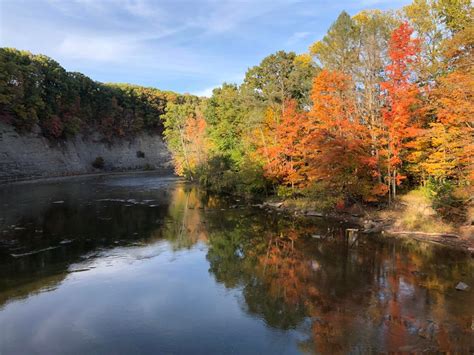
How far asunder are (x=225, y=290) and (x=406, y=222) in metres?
12.7

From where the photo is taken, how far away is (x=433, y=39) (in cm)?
2838

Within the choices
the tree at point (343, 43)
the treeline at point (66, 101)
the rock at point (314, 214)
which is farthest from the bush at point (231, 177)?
the treeline at point (66, 101)

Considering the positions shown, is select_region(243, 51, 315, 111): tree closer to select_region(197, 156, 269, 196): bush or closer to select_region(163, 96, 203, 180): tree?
select_region(197, 156, 269, 196): bush

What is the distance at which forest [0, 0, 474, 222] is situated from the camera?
20.8 metres

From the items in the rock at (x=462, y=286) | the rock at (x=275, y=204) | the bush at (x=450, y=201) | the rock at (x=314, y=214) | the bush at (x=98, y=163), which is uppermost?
the bush at (x=98, y=163)

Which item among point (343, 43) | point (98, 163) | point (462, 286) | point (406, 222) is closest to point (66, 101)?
point (98, 163)

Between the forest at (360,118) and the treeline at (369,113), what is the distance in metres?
0.08

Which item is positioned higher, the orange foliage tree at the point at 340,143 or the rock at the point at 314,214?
the orange foliage tree at the point at 340,143

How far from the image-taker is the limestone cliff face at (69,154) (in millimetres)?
52219

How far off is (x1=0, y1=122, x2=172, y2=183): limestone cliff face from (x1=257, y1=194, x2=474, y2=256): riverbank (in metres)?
42.1

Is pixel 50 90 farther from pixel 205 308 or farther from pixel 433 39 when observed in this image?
pixel 205 308

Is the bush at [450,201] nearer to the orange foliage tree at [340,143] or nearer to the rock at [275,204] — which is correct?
the orange foliage tree at [340,143]

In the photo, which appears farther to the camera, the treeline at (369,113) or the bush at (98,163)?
the bush at (98,163)

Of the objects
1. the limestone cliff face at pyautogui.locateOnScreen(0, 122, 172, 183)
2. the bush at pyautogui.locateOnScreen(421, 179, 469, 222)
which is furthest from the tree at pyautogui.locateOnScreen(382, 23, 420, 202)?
the limestone cliff face at pyautogui.locateOnScreen(0, 122, 172, 183)
